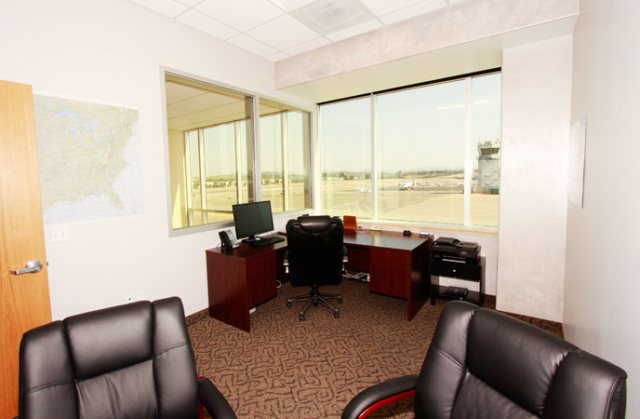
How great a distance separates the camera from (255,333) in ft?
10.0

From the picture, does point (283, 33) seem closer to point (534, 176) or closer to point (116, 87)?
point (116, 87)

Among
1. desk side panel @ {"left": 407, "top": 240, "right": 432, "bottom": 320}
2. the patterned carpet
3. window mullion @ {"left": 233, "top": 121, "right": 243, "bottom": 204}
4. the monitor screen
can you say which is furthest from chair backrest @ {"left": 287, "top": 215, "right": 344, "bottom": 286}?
window mullion @ {"left": 233, "top": 121, "right": 243, "bottom": 204}

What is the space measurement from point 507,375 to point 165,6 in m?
3.60

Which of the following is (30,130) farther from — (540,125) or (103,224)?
(540,125)

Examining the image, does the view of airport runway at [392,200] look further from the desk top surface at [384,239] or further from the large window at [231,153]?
the desk top surface at [384,239]

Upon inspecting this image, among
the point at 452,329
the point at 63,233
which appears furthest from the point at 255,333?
the point at 452,329

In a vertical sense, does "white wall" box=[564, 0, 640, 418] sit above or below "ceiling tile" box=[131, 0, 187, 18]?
below

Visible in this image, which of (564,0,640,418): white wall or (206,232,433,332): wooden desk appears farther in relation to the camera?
(206,232,433,332): wooden desk

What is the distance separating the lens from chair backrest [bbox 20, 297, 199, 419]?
113cm

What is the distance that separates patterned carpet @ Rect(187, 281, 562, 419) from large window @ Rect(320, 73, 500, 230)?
4.55 feet

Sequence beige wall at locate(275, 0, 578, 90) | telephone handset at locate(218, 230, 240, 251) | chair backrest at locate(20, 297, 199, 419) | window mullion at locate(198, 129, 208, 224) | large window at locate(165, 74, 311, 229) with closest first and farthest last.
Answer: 1. chair backrest at locate(20, 297, 199, 419)
2. beige wall at locate(275, 0, 578, 90)
3. telephone handset at locate(218, 230, 240, 251)
4. large window at locate(165, 74, 311, 229)
5. window mullion at locate(198, 129, 208, 224)

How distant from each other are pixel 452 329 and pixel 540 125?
2620 mm

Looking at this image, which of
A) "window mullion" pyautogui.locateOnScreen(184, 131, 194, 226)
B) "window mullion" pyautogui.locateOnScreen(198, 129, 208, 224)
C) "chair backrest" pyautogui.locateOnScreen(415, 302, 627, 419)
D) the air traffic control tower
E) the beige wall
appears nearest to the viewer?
"chair backrest" pyautogui.locateOnScreen(415, 302, 627, 419)

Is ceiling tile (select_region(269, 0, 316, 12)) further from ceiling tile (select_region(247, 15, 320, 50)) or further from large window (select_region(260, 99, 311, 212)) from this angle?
large window (select_region(260, 99, 311, 212))
